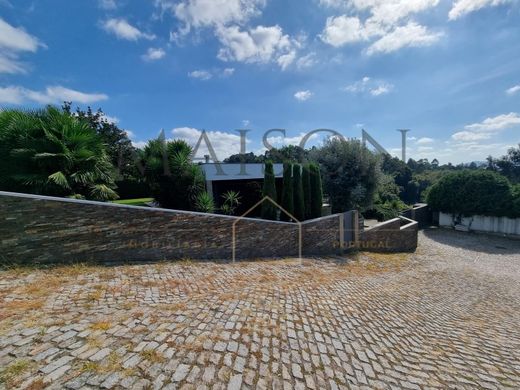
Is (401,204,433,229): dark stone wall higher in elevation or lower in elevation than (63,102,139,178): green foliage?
lower

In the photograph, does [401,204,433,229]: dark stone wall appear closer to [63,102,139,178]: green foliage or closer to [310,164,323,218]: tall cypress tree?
[310,164,323,218]: tall cypress tree

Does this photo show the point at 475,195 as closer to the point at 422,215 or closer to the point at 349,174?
the point at 422,215

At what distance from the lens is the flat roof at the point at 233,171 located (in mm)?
10259

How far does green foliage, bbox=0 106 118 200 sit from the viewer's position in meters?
6.00

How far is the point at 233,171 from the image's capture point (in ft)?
36.4

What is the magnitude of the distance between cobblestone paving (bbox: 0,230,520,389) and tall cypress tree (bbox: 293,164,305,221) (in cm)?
401

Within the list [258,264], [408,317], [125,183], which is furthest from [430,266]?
[125,183]

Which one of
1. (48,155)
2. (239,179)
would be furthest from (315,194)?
(48,155)

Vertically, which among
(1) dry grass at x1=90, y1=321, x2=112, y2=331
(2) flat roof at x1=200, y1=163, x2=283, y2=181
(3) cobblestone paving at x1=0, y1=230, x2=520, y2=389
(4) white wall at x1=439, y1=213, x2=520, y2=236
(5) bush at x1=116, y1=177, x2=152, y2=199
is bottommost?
(4) white wall at x1=439, y1=213, x2=520, y2=236

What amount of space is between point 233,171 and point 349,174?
21.5 ft

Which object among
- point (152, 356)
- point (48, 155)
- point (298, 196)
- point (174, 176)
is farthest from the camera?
point (298, 196)

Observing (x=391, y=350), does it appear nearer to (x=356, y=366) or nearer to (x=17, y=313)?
(x=356, y=366)

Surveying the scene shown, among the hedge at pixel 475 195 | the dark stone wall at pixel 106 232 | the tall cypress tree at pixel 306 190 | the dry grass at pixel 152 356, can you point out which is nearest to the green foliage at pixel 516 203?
the hedge at pixel 475 195

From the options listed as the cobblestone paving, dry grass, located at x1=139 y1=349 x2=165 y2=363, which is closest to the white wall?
the cobblestone paving
